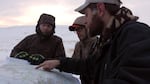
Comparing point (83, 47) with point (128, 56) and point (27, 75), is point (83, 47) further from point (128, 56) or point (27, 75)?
point (128, 56)

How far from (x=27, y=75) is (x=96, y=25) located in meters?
0.67

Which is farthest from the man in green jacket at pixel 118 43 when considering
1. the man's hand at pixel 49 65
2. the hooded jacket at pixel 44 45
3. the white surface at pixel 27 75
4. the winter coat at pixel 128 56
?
the hooded jacket at pixel 44 45

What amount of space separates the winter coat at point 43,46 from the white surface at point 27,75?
3.48 feet

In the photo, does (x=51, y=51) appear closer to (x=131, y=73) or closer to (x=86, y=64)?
(x=86, y=64)

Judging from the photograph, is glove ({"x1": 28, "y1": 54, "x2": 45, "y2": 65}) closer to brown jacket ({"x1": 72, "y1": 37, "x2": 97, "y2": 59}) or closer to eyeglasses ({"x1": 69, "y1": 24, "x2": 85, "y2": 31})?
brown jacket ({"x1": 72, "y1": 37, "x2": 97, "y2": 59})

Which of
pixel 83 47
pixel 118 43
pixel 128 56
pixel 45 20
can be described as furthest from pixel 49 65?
pixel 45 20

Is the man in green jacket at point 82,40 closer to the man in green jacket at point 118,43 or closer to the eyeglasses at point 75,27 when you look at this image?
the eyeglasses at point 75,27

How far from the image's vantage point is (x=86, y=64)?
384 centimetres

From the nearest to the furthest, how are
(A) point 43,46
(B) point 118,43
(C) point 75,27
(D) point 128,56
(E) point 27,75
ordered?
(D) point 128,56 → (B) point 118,43 → (E) point 27,75 → (A) point 43,46 → (C) point 75,27

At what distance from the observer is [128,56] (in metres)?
2.41

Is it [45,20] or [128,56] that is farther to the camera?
[45,20]

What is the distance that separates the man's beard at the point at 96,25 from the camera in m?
2.86

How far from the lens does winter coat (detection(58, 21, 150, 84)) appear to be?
2375 mm

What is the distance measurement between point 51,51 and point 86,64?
138 cm
